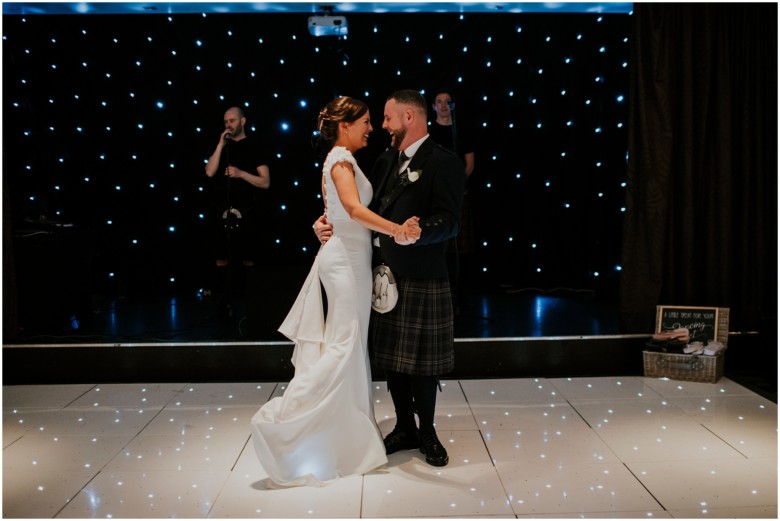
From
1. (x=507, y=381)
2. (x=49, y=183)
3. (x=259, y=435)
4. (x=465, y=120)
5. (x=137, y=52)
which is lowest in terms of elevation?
(x=507, y=381)

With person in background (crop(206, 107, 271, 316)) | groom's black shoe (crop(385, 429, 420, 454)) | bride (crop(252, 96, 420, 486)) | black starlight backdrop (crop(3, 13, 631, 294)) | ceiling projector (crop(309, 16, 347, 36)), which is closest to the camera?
bride (crop(252, 96, 420, 486))

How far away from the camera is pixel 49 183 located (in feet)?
18.8

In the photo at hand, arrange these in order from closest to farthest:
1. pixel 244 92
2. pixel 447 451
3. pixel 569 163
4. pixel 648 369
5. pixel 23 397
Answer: pixel 447 451 → pixel 23 397 → pixel 648 369 → pixel 244 92 → pixel 569 163

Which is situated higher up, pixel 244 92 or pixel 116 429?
pixel 244 92

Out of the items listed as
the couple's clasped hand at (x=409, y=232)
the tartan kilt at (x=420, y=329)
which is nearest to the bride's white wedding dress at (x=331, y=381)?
the tartan kilt at (x=420, y=329)

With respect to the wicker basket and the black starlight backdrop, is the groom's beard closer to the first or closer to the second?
the wicker basket

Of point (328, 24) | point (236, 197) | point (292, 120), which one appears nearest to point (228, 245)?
point (236, 197)

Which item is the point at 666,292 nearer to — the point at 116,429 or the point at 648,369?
the point at 648,369

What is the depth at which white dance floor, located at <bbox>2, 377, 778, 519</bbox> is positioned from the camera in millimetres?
2230

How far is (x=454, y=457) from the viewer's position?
8.75 ft

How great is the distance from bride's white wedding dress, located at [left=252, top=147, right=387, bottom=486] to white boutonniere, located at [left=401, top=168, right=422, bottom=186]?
18 cm

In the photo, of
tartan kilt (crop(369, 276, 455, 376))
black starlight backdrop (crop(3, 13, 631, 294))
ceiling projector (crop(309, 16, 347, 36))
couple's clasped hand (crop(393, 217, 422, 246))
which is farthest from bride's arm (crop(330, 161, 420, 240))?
black starlight backdrop (crop(3, 13, 631, 294))

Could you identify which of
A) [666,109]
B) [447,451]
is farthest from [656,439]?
[666,109]

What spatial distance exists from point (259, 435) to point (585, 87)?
15.1ft
